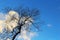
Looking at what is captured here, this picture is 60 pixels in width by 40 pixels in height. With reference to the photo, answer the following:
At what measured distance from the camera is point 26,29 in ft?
101

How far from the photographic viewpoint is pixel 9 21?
30078mm

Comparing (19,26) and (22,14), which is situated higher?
(22,14)

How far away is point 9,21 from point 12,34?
6.89 feet

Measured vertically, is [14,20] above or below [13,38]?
above

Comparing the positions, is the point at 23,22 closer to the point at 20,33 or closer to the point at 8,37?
the point at 20,33

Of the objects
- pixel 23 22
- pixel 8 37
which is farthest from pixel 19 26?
pixel 8 37

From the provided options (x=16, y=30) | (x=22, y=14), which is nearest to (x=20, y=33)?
(x=16, y=30)

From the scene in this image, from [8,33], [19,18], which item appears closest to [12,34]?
[8,33]

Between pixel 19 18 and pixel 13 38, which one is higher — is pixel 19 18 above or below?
above

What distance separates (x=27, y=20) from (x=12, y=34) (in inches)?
127

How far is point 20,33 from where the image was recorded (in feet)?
97.5

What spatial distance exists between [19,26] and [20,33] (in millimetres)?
1105

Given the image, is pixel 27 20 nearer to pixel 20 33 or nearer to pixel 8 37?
pixel 20 33

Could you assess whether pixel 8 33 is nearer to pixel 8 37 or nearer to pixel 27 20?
pixel 8 37
